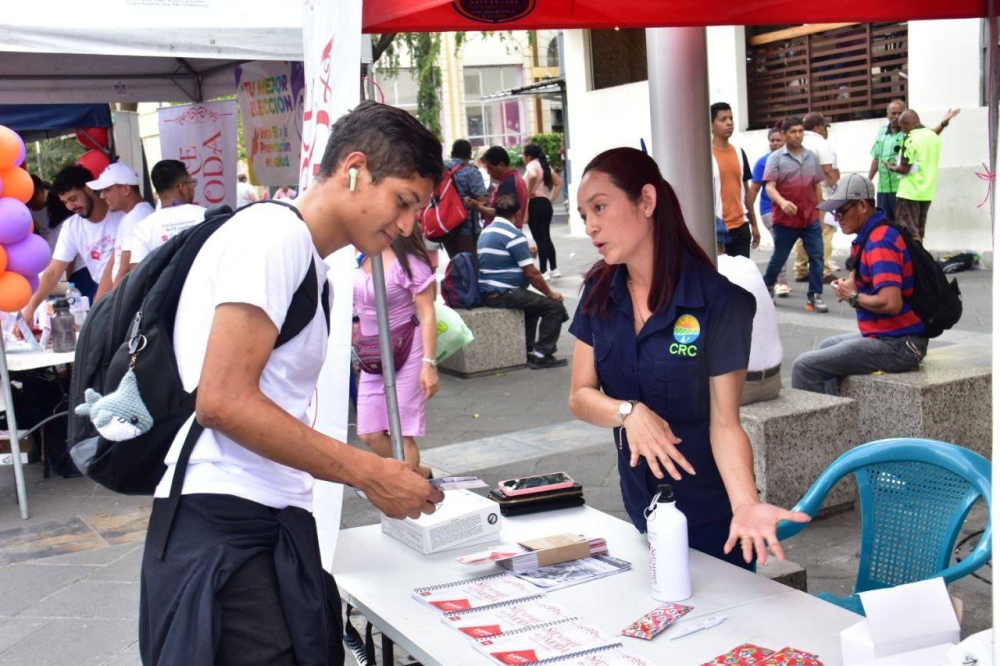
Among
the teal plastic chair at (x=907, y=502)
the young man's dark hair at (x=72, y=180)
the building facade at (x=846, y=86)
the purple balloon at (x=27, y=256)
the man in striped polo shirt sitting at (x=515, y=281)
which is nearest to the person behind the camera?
the teal plastic chair at (x=907, y=502)

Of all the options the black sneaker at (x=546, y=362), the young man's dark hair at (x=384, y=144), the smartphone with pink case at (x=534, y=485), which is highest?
the young man's dark hair at (x=384, y=144)

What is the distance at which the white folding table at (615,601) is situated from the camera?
6.56 feet

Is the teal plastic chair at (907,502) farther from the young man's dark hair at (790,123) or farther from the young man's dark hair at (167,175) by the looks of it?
the young man's dark hair at (790,123)

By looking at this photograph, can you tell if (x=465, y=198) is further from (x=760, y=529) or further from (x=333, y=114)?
(x=760, y=529)

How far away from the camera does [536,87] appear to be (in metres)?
24.3

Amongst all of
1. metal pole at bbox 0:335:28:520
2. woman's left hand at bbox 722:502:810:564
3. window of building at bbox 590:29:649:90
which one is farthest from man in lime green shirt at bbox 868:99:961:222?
woman's left hand at bbox 722:502:810:564

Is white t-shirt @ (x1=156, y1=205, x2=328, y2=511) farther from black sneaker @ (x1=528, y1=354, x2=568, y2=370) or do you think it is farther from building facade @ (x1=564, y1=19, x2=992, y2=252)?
building facade @ (x1=564, y1=19, x2=992, y2=252)

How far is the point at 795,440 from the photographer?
4.48 m

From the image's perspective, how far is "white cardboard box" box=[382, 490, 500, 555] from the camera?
2604 millimetres

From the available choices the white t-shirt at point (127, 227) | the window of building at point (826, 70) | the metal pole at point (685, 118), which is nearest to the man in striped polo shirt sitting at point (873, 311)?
the metal pole at point (685, 118)

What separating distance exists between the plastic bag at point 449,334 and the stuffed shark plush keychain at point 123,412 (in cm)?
381

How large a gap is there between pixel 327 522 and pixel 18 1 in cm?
311

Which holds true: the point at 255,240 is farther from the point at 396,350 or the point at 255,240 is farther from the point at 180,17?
the point at 180,17

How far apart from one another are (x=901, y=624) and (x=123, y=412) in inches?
52.0
